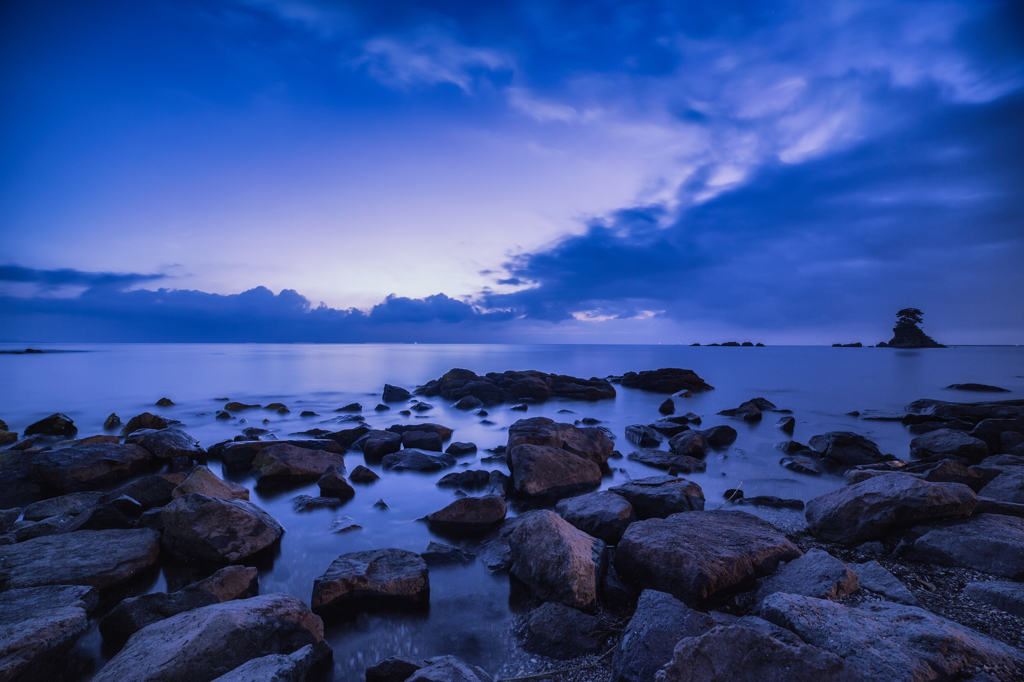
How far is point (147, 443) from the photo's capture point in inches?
373

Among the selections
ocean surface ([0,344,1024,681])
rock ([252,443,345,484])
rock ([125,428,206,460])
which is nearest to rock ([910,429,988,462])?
ocean surface ([0,344,1024,681])

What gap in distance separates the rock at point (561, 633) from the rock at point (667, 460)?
5966 millimetres

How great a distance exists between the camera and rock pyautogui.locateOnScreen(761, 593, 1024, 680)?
7.80 feet

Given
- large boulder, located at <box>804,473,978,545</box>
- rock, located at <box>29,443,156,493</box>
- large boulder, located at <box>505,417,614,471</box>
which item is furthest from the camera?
large boulder, located at <box>505,417,614,471</box>

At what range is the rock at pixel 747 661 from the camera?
7.08 ft

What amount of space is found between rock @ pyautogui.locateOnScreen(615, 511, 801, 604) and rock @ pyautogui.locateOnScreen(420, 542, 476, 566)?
1.90 meters

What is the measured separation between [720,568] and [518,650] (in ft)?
6.32

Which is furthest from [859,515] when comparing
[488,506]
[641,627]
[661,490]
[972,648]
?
[488,506]

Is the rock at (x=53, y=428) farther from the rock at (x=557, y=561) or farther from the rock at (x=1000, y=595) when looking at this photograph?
the rock at (x=1000, y=595)

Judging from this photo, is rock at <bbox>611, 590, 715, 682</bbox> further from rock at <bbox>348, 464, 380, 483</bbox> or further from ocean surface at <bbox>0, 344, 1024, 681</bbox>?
rock at <bbox>348, 464, 380, 483</bbox>

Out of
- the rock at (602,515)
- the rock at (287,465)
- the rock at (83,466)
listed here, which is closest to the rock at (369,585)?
the rock at (602,515)

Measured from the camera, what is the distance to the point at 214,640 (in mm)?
3102

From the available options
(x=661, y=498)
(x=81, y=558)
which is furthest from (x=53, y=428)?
(x=661, y=498)

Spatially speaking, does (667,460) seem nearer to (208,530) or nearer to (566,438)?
(566,438)
